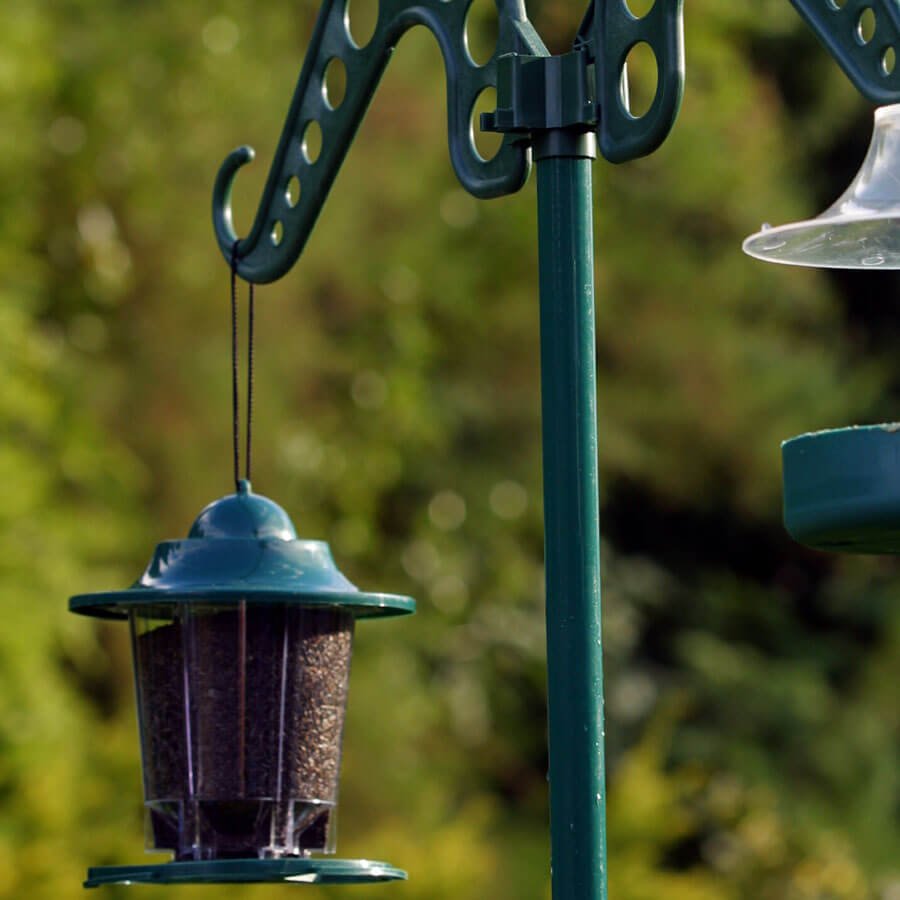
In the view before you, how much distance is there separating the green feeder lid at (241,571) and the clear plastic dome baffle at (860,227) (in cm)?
63

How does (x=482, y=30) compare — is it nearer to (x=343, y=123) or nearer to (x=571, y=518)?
(x=343, y=123)

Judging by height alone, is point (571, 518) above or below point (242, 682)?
above

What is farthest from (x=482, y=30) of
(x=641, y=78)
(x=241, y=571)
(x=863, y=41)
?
(x=863, y=41)

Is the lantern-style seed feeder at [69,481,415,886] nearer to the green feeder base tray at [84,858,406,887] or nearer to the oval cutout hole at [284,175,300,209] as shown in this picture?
the green feeder base tray at [84,858,406,887]

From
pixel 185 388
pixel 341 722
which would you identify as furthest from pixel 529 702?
pixel 341 722

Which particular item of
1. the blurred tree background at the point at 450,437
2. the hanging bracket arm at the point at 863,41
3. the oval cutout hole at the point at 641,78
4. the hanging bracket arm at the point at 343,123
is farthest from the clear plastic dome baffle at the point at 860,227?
the oval cutout hole at the point at 641,78

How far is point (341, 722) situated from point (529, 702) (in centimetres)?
744

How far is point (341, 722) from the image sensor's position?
7.99 ft

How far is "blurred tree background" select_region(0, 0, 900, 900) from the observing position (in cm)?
694

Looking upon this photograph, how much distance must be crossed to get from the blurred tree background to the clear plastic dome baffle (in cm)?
455

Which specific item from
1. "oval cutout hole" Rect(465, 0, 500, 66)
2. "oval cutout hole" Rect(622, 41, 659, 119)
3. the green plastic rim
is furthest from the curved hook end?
"oval cutout hole" Rect(465, 0, 500, 66)

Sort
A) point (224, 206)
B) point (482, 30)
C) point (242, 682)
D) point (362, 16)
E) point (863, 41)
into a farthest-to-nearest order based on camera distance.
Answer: point (482, 30)
point (362, 16)
point (224, 206)
point (242, 682)
point (863, 41)

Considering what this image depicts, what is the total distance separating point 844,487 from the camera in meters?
1.73

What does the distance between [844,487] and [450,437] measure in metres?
7.37
